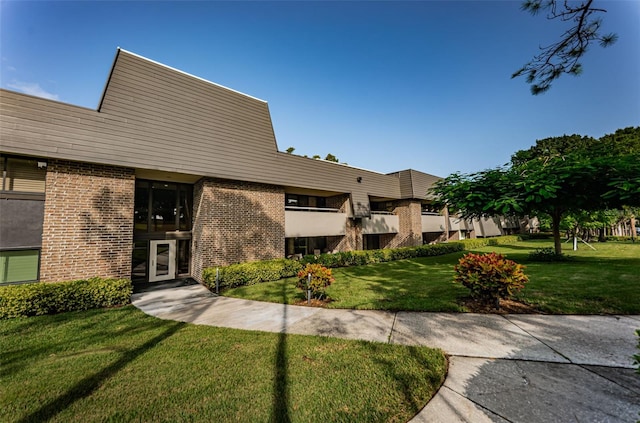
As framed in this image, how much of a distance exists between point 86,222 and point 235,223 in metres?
5.38

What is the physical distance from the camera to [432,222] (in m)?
23.3

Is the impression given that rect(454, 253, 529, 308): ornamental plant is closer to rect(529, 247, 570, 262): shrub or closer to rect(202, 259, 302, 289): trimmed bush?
rect(202, 259, 302, 289): trimmed bush

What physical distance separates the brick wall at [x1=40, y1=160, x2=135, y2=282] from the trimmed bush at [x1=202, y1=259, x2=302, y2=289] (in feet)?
10.1

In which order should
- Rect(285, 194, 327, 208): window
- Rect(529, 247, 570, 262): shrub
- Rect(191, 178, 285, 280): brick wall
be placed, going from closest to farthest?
Rect(191, 178, 285, 280): brick wall
Rect(529, 247, 570, 262): shrub
Rect(285, 194, 327, 208): window

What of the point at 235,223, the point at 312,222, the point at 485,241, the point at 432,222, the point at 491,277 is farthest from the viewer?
the point at 485,241

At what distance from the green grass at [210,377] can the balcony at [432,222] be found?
1970 centimetres

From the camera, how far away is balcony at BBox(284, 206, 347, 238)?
1435 centimetres

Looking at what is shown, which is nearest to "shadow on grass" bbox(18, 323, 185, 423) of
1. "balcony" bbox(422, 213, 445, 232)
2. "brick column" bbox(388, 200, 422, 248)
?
"brick column" bbox(388, 200, 422, 248)

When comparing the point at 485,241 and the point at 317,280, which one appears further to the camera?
the point at 485,241

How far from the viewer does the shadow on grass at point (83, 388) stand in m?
3.12

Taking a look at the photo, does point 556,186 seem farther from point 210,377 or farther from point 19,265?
point 19,265

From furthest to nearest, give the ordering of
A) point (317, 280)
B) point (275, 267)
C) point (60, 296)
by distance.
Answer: point (275, 267) → point (317, 280) → point (60, 296)

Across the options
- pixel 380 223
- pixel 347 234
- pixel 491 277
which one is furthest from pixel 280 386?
pixel 380 223

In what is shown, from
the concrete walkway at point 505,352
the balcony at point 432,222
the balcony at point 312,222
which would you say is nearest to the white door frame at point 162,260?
the concrete walkway at point 505,352
